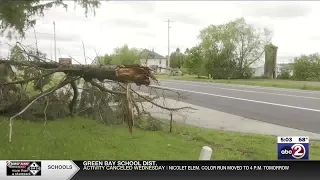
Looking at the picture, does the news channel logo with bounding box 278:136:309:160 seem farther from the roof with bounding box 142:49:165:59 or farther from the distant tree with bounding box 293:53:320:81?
the roof with bounding box 142:49:165:59

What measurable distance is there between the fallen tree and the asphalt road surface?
1.55 ft

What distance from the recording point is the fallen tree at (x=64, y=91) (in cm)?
312

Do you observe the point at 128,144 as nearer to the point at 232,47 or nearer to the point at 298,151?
the point at 232,47

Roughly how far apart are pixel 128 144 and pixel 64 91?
1231 mm

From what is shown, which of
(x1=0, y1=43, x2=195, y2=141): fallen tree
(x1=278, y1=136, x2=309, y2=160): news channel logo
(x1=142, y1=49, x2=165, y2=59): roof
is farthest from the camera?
(x1=0, y1=43, x2=195, y2=141): fallen tree

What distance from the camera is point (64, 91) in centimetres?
355

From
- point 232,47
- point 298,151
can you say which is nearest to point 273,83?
point 232,47

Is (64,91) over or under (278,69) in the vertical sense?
under

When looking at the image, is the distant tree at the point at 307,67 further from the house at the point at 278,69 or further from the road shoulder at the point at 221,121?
the road shoulder at the point at 221,121

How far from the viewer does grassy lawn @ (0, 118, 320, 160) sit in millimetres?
2473

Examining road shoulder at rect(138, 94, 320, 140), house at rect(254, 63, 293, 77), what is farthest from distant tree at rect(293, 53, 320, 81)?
road shoulder at rect(138, 94, 320, 140)

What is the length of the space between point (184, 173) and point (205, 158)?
169 mm

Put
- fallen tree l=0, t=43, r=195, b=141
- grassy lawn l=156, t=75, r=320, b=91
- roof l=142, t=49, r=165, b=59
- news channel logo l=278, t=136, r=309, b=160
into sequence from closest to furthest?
news channel logo l=278, t=136, r=309, b=160, roof l=142, t=49, r=165, b=59, grassy lawn l=156, t=75, r=320, b=91, fallen tree l=0, t=43, r=195, b=141

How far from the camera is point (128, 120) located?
308 cm
